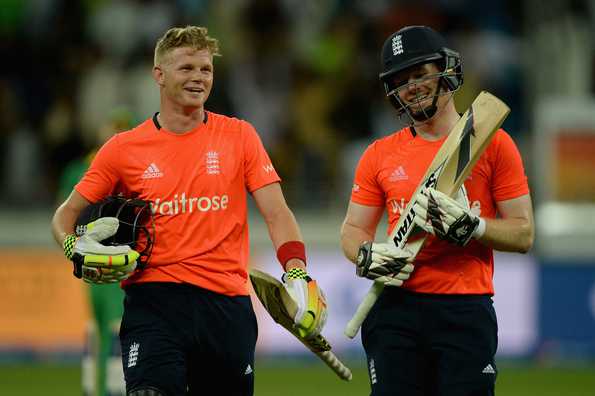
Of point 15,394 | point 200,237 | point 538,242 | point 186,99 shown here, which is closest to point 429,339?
point 200,237

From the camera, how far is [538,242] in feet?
44.6

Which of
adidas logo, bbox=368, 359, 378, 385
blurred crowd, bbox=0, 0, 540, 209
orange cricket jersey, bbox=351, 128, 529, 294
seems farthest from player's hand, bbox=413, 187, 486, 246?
blurred crowd, bbox=0, 0, 540, 209

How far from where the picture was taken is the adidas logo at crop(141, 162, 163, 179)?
5.68 m

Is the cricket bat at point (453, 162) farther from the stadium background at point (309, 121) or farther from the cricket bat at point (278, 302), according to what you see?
the stadium background at point (309, 121)

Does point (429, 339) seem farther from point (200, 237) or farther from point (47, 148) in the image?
point (47, 148)

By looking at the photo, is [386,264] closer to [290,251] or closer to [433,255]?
[433,255]

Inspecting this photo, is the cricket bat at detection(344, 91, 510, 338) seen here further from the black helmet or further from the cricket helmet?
the cricket helmet

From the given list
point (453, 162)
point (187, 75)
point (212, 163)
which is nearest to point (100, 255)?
point (212, 163)

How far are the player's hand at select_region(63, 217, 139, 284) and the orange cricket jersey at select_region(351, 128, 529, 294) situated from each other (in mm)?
1165

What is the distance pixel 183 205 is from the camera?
222 inches

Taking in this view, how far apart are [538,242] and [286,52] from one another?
3.70 m

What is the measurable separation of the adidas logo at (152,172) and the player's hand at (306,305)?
0.74 metres

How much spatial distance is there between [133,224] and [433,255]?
129cm

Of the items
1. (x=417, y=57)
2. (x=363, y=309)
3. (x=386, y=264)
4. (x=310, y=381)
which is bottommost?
(x=310, y=381)
